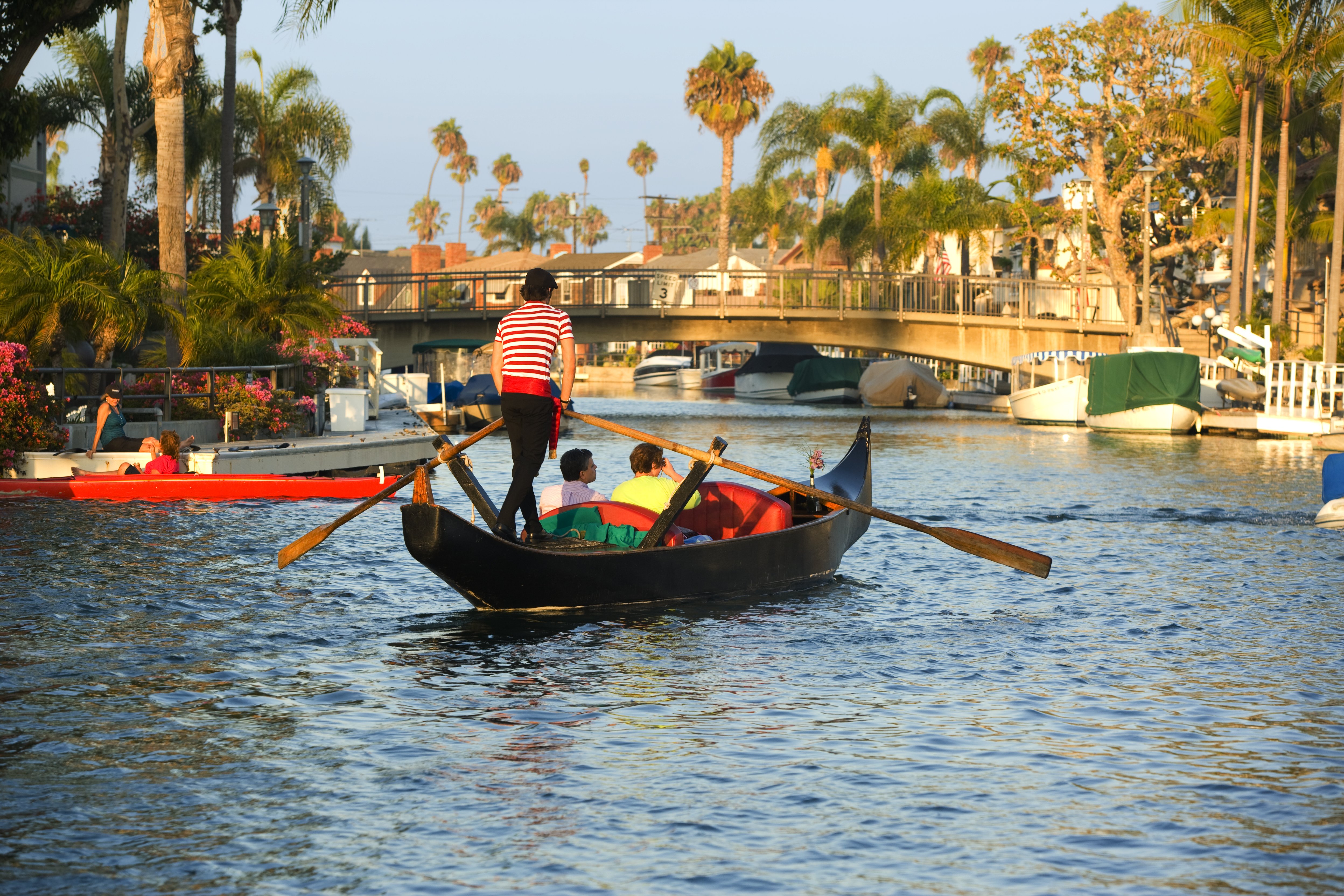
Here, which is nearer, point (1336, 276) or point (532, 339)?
point (532, 339)

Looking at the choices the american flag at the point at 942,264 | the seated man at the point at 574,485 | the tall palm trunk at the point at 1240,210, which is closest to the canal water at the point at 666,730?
the seated man at the point at 574,485

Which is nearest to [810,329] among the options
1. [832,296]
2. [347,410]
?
[832,296]

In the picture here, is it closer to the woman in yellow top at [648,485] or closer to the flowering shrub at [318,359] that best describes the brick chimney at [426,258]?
the flowering shrub at [318,359]

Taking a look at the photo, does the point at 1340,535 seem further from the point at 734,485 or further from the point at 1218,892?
the point at 1218,892

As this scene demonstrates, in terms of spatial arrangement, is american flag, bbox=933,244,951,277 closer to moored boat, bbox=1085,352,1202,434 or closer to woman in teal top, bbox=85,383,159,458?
moored boat, bbox=1085,352,1202,434

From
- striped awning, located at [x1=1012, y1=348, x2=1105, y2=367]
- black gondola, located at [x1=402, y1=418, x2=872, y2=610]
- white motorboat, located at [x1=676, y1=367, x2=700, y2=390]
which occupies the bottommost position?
black gondola, located at [x1=402, y1=418, x2=872, y2=610]

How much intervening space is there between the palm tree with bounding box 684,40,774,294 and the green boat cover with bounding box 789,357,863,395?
1033cm

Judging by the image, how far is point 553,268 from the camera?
271 ft

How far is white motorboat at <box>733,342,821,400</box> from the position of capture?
72125 mm

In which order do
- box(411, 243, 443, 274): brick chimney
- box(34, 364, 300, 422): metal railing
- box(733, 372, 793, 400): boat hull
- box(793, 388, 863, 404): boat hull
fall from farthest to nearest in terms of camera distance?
1. box(411, 243, 443, 274): brick chimney
2. box(733, 372, 793, 400): boat hull
3. box(793, 388, 863, 404): boat hull
4. box(34, 364, 300, 422): metal railing

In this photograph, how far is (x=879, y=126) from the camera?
6272 cm

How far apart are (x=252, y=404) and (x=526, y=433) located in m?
13.5

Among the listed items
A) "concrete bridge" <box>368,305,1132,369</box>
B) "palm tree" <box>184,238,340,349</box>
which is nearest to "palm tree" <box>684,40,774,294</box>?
"concrete bridge" <box>368,305,1132,369</box>

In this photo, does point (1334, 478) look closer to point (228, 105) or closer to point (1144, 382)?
point (1144, 382)
